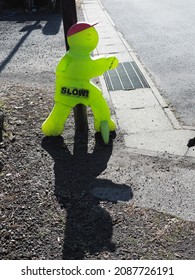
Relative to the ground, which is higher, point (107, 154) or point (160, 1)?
point (160, 1)

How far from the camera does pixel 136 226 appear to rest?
3359mm

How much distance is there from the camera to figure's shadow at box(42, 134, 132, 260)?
10.5ft

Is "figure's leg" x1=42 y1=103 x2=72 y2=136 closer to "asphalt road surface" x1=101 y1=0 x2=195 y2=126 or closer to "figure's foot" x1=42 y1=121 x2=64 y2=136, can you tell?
"figure's foot" x1=42 y1=121 x2=64 y2=136

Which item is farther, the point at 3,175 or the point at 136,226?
the point at 3,175

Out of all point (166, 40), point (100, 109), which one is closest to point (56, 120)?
point (100, 109)

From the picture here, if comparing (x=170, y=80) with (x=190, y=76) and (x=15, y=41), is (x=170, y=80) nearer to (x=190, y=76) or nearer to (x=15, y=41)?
(x=190, y=76)

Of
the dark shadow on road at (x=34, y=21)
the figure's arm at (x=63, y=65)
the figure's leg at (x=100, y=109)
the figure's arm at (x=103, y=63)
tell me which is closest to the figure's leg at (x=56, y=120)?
the figure's leg at (x=100, y=109)

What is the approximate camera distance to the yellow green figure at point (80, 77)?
4445mm

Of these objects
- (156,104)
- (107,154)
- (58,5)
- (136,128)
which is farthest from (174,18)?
(107,154)

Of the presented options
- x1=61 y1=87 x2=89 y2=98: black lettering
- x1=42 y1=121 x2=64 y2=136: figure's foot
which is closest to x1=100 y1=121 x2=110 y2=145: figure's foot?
x1=61 y1=87 x2=89 y2=98: black lettering

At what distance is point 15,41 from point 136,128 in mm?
6943

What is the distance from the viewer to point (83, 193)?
12.7 feet

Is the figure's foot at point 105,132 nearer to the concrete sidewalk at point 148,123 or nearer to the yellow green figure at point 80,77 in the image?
the yellow green figure at point 80,77

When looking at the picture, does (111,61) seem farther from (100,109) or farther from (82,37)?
(100,109)
